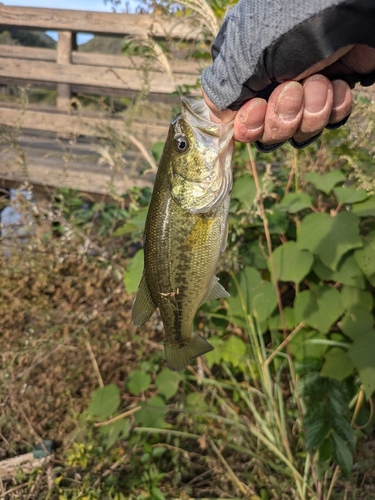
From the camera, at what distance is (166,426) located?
9.35 feet

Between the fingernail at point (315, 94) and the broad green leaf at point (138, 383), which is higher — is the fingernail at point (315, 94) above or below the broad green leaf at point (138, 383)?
above

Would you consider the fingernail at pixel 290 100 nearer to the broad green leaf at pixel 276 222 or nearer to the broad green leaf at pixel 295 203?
the broad green leaf at pixel 295 203

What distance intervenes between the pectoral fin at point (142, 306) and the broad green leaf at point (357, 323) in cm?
110

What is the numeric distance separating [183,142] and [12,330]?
2.34 m

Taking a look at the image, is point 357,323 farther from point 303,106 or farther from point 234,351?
point 303,106

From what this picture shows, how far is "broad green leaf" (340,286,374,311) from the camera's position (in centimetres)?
231

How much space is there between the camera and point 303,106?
1.29m

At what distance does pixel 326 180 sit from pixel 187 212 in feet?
4.27

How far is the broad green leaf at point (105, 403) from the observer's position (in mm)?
2705

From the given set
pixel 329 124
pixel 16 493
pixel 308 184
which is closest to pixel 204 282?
pixel 329 124

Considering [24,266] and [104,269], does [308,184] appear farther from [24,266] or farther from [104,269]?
[24,266]

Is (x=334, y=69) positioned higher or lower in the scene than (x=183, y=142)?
higher

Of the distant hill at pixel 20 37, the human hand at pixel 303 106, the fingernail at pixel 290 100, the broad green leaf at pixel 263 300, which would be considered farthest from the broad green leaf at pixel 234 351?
the distant hill at pixel 20 37

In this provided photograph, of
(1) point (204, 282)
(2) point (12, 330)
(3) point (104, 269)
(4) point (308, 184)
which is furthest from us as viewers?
(3) point (104, 269)
